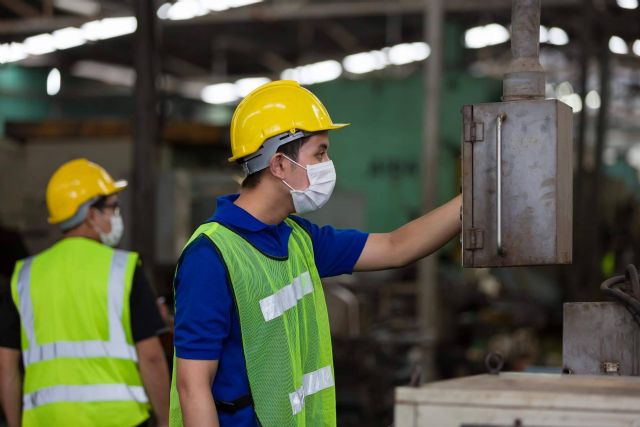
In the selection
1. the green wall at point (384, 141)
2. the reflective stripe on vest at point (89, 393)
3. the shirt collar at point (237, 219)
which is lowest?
the reflective stripe on vest at point (89, 393)

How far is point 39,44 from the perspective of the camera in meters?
16.3

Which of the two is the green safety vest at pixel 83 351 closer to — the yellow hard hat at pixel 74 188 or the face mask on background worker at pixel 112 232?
the face mask on background worker at pixel 112 232

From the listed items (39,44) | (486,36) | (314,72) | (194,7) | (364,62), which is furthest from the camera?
(314,72)

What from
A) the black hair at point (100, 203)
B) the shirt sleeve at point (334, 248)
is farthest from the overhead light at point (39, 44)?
the shirt sleeve at point (334, 248)

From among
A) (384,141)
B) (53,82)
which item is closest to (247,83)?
(53,82)

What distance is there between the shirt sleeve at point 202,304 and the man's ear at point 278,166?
0.26 m

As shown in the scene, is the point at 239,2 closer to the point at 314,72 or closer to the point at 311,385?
the point at 314,72

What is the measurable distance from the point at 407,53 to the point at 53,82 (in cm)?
574

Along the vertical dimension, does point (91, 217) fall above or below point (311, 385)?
above

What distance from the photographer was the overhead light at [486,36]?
1689cm

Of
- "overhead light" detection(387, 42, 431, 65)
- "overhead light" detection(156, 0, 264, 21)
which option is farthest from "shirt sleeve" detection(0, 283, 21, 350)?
"overhead light" detection(387, 42, 431, 65)

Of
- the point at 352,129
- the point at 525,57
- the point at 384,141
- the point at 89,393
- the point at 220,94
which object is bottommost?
the point at 89,393

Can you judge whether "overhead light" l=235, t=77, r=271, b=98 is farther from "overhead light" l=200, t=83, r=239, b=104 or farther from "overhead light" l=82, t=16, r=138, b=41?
"overhead light" l=82, t=16, r=138, b=41

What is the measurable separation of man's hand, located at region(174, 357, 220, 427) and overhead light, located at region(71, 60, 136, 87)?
54.5 feet
